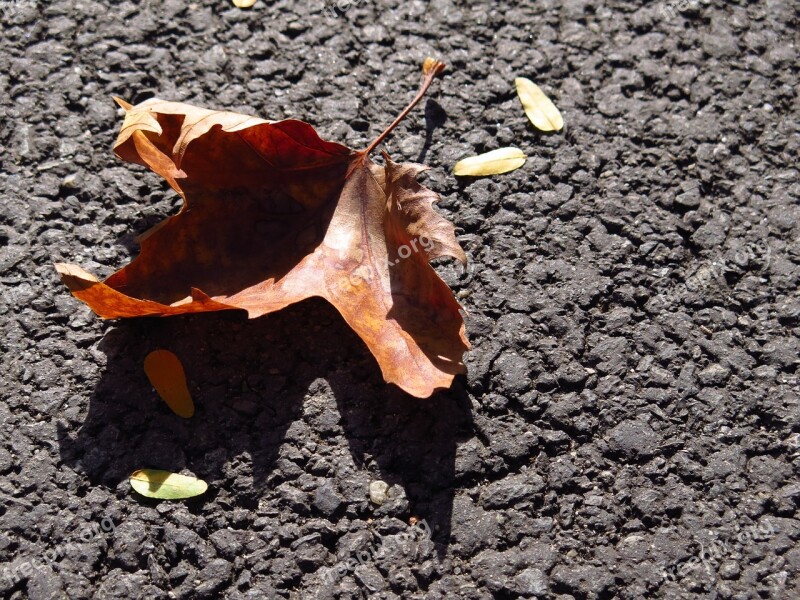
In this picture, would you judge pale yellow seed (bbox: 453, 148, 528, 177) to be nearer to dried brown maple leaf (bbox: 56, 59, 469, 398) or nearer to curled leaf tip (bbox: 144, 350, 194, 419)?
dried brown maple leaf (bbox: 56, 59, 469, 398)

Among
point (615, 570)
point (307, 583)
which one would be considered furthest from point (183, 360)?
point (615, 570)

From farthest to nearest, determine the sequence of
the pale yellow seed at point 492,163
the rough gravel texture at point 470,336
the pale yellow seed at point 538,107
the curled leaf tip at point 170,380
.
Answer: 1. the pale yellow seed at point 538,107
2. the pale yellow seed at point 492,163
3. the curled leaf tip at point 170,380
4. the rough gravel texture at point 470,336

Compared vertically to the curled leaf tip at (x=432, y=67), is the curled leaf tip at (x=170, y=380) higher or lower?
lower

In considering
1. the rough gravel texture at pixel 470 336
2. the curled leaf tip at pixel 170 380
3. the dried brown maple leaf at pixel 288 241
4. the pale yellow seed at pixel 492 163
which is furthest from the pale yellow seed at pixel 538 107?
the curled leaf tip at pixel 170 380

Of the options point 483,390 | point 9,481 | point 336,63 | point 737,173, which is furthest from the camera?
point 336,63

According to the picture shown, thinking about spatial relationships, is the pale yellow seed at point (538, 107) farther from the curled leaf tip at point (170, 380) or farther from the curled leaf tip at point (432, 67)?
the curled leaf tip at point (170, 380)

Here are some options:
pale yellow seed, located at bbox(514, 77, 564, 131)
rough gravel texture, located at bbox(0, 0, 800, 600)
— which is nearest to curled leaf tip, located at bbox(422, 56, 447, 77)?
rough gravel texture, located at bbox(0, 0, 800, 600)

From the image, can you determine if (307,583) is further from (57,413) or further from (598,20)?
(598,20)
